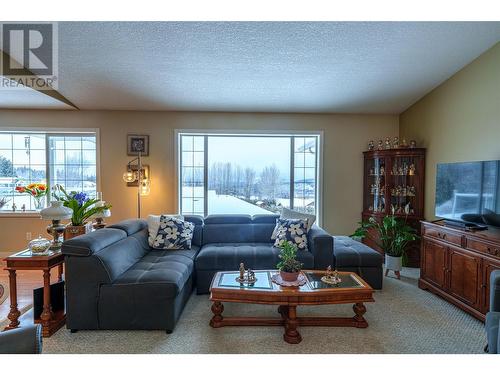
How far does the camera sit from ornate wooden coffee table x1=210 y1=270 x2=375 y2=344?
2.14 m

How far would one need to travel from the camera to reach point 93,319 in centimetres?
Answer: 224

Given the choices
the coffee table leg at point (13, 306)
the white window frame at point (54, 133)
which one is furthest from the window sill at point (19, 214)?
the coffee table leg at point (13, 306)

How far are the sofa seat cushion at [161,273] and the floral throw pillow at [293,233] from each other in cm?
116

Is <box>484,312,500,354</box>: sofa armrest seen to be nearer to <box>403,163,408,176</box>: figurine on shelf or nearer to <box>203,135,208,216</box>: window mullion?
<box>403,163,408,176</box>: figurine on shelf

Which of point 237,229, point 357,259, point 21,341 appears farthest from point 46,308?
point 357,259

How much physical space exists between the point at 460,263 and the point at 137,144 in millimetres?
4715

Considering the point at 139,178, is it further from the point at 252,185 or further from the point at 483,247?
the point at 483,247

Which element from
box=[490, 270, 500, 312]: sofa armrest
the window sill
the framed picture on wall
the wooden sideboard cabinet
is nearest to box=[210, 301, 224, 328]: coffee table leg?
box=[490, 270, 500, 312]: sofa armrest

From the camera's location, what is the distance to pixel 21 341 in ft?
3.92

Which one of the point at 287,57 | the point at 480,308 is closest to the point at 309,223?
the point at 480,308

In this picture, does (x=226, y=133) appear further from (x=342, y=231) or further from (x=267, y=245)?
(x=342, y=231)

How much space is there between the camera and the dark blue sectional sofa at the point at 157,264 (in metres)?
2.23

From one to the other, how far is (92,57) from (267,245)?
123 inches

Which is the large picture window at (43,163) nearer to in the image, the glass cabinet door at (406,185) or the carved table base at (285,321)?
the carved table base at (285,321)
